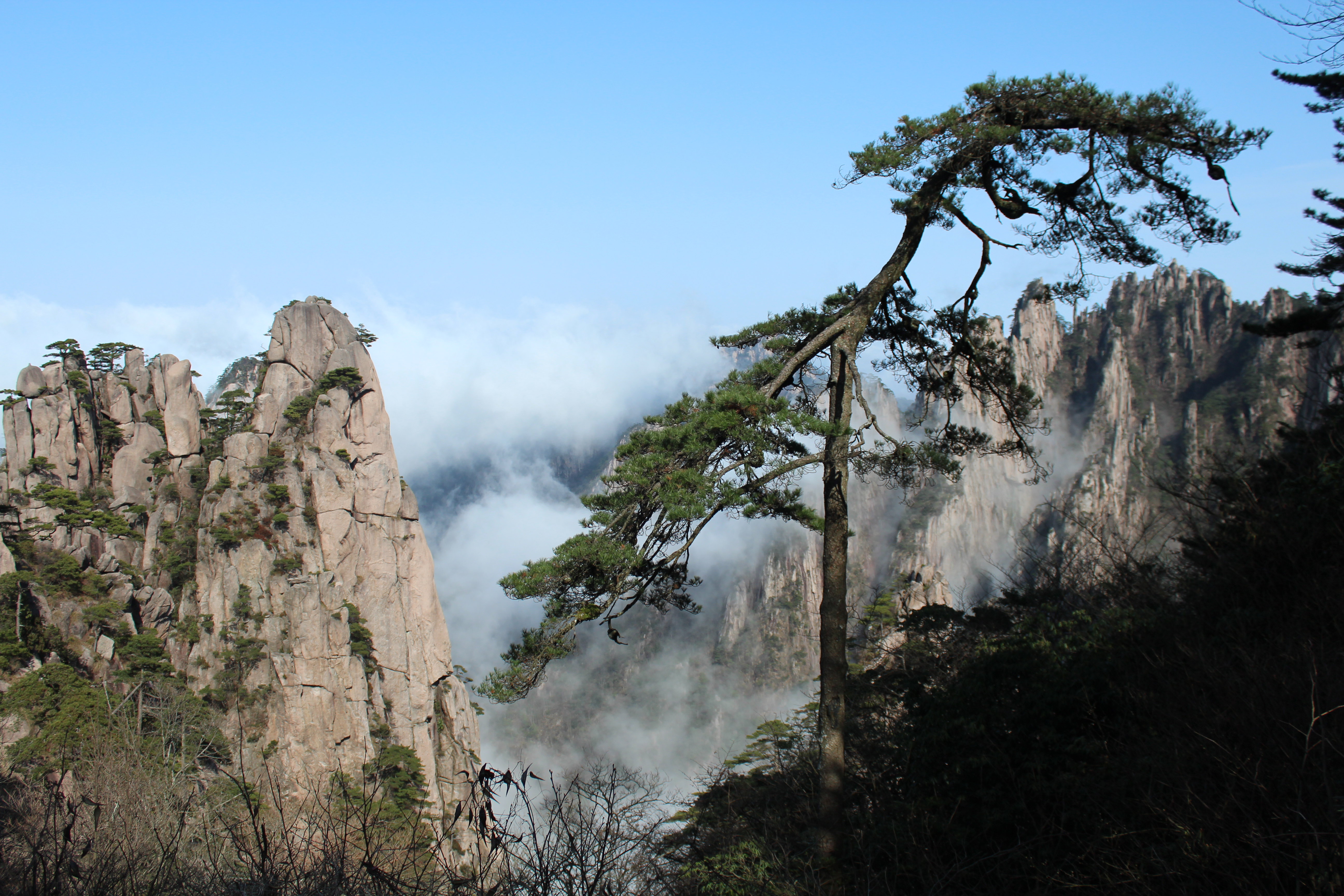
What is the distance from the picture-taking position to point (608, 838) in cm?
436

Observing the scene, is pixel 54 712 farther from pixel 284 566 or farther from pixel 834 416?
pixel 834 416

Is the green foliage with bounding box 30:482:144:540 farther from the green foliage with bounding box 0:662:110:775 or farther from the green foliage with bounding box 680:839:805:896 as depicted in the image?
the green foliage with bounding box 680:839:805:896

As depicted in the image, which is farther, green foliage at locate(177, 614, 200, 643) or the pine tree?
green foliage at locate(177, 614, 200, 643)

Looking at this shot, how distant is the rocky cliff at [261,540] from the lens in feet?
125

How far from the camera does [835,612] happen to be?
7098 millimetres

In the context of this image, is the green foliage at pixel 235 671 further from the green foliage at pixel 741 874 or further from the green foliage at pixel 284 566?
the green foliage at pixel 741 874

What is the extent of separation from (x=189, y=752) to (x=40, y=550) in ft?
46.2

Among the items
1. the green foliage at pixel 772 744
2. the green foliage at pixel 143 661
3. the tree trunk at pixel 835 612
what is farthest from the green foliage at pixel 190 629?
the tree trunk at pixel 835 612

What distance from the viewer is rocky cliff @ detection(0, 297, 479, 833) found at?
3819cm

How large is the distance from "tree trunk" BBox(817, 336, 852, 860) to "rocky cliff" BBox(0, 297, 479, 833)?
1270 inches

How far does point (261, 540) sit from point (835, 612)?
41.6 metres

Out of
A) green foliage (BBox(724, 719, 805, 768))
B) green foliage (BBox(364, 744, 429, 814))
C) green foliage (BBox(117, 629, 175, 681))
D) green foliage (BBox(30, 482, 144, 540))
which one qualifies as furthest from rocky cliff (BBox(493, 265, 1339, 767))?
green foliage (BBox(30, 482, 144, 540))

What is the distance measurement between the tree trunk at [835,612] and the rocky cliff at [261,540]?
32.3 metres

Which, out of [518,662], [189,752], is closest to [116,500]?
[189,752]
